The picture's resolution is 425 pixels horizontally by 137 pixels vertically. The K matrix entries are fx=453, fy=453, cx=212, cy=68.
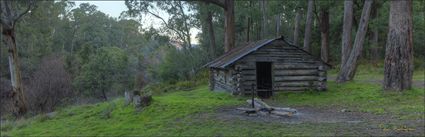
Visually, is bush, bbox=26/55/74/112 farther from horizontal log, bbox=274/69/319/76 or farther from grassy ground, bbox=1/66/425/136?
horizontal log, bbox=274/69/319/76

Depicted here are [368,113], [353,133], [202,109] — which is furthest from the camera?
[202,109]

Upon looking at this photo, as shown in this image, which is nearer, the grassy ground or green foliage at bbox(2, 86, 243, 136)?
the grassy ground

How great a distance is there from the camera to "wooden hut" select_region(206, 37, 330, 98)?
1852 centimetres

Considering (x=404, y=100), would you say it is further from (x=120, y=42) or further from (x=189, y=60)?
(x=120, y=42)

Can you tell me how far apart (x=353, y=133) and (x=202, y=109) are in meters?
6.02

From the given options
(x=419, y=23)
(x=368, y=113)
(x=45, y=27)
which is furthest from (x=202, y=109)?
(x=45, y=27)

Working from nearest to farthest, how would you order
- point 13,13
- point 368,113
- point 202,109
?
Result: point 368,113, point 202,109, point 13,13

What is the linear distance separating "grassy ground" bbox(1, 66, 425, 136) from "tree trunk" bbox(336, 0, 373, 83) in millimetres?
1465

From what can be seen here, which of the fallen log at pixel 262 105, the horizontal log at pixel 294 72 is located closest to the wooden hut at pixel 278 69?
the horizontal log at pixel 294 72

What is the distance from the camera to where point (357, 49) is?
20.8 m

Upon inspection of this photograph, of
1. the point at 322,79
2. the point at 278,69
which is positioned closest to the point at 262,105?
the point at 278,69

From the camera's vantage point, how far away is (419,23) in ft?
100

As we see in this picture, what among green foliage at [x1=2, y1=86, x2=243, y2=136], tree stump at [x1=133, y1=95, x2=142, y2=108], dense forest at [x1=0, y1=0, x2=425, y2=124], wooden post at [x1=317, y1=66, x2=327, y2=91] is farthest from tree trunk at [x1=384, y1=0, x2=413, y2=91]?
tree stump at [x1=133, y1=95, x2=142, y2=108]

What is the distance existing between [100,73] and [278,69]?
22219 millimetres
